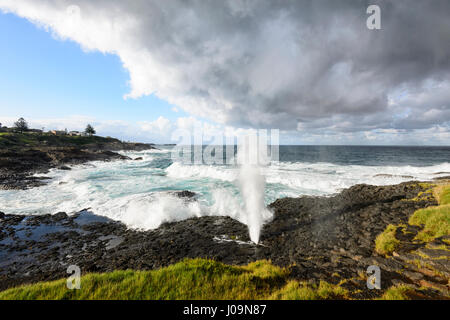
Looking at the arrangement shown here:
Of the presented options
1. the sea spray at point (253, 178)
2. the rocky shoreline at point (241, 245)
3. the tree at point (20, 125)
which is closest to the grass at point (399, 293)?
the rocky shoreline at point (241, 245)

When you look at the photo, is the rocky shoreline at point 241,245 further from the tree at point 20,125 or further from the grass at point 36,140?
the tree at point 20,125

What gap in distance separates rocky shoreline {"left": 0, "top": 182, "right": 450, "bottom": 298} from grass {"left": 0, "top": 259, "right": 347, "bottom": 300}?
76.2 inches

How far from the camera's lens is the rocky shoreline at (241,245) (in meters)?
6.43

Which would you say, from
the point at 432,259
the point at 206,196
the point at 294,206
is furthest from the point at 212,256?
the point at 206,196

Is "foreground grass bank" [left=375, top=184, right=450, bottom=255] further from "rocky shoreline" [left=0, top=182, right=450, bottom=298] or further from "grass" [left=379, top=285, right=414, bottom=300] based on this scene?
"grass" [left=379, top=285, right=414, bottom=300]

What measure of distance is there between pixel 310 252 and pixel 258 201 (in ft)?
19.8

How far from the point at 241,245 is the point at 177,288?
618 centimetres

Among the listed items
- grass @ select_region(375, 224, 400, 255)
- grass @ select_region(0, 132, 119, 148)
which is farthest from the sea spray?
grass @ select_region(0, 132, 119, 148)

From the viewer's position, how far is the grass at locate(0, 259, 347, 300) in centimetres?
429

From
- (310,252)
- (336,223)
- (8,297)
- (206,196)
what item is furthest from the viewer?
(206,196)

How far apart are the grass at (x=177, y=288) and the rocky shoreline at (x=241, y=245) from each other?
6.35 ft
